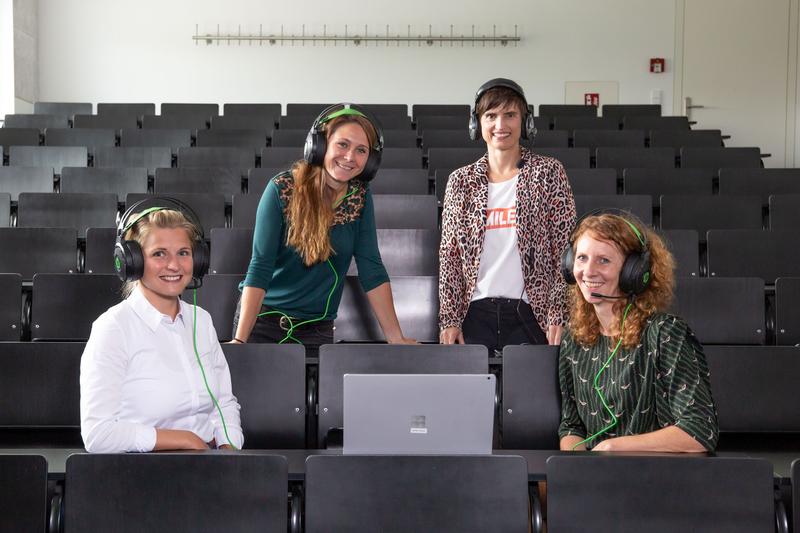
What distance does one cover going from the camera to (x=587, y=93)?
856cm

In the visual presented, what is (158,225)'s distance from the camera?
2268 millimetres

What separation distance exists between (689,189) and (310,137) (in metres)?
2.94

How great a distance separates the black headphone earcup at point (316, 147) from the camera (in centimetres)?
278

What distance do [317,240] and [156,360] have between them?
2.40 ft

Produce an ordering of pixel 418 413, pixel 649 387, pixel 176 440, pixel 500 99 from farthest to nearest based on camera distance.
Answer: pixel 500 99 → pixel 649 387 → pixel 176 440 → pixel 418 413

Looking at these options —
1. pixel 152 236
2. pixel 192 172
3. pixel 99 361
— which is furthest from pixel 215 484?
pixel 192 172

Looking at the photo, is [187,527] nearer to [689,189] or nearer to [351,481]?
[351,481]

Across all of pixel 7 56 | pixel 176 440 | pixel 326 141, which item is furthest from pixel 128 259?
pixel 7 56

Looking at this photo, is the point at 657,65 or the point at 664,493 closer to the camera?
the point at 664,493

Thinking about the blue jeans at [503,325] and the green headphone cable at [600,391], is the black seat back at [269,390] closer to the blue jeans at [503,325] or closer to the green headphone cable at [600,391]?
the blue jeans at [503,325]

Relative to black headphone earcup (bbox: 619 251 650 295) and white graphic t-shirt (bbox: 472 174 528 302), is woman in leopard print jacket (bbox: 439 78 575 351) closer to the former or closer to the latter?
white graphic t-shirt (bbox: 472 174 528 302)

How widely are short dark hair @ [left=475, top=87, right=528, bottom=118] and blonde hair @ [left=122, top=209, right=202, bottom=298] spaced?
105 centimetres

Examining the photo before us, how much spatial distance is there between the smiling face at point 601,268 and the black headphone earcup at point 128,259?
107 cm

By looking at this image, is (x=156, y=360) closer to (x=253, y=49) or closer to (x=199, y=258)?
(x=199, y=258)
